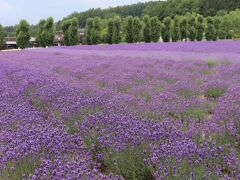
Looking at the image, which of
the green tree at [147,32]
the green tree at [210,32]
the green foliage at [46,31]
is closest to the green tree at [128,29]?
the green tree at [147,32]

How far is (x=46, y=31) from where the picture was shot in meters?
34.9

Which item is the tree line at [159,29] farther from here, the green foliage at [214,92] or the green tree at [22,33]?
the green foliage at [214,92]

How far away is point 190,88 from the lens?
751cm

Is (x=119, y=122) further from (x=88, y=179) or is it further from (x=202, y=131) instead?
(x=88, y=179)

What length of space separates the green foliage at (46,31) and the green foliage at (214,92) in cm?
2832

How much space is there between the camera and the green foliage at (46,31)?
34812 mm

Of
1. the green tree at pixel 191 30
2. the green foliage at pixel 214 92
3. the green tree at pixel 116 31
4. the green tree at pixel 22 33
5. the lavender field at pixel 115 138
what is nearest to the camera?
the lavender field at pixel 115 138

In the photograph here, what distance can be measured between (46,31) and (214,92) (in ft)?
94.3

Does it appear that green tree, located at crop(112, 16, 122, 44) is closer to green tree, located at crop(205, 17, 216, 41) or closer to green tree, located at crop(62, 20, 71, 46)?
green tree, located at crop(62, 20, 71, 46)

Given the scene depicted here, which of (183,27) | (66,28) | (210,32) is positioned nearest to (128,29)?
(66,28)

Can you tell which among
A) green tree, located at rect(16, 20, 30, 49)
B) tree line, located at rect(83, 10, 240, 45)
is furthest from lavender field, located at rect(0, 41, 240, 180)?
tree line, located at rect(83, 10, 240, 45)

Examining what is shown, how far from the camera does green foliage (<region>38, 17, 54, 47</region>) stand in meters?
34.8

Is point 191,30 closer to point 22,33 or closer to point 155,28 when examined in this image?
point 155,28

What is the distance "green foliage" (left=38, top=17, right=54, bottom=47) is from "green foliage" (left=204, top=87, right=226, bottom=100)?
1115 inches
